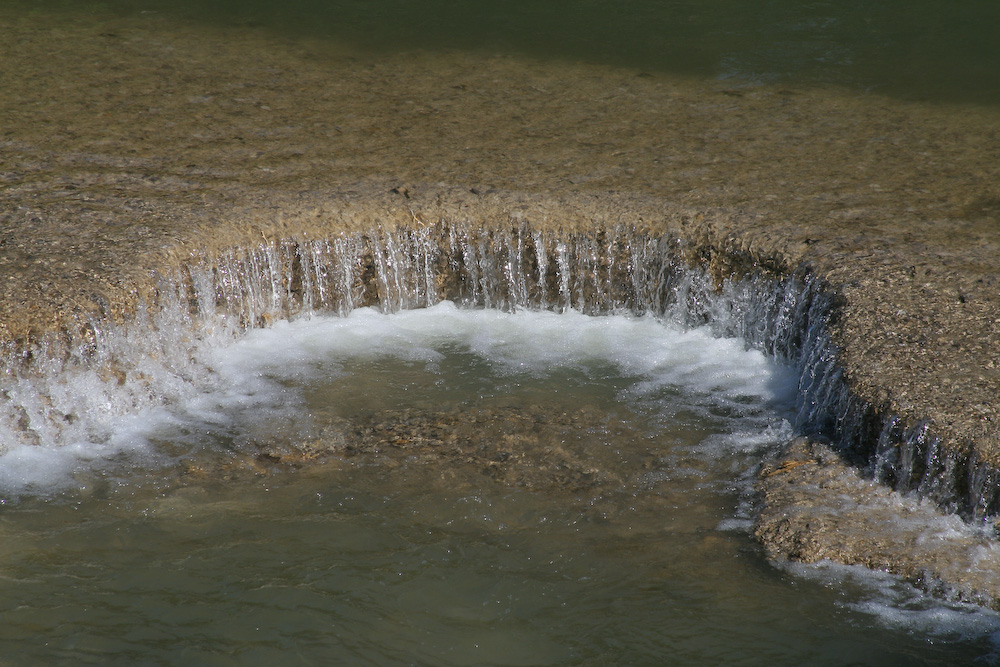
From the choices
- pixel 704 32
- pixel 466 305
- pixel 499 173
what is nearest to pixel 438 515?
pixel 466 305

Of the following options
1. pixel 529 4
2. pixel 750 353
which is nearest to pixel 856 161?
pixel 750 353

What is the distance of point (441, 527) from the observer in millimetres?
3451

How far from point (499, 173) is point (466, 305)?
31.0 inches

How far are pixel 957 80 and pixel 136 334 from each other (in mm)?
6024

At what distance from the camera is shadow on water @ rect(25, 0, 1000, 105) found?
734 cm

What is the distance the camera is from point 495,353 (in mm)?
4711

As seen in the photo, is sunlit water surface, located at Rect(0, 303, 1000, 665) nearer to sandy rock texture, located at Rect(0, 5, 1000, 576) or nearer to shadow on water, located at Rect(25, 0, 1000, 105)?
sandy rock texture, located at Rect(0, 5, 1000, 576)

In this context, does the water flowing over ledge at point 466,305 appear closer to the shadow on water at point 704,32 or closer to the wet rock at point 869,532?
the wet rock at point 869,532

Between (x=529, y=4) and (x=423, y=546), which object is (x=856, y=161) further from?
(x=529, y=4)

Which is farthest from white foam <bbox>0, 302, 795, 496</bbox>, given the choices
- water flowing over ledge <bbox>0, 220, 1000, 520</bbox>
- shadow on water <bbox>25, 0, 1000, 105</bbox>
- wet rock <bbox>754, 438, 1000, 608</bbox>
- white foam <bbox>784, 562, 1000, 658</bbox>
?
shadow on water <bbox>25, 0, 1000, 105</bbox>

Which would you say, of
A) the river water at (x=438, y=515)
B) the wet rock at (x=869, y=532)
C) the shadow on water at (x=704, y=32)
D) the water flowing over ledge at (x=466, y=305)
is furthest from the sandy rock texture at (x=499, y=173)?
the river water at (x=438, y=515)

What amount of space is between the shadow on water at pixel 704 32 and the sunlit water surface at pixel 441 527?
359 cm

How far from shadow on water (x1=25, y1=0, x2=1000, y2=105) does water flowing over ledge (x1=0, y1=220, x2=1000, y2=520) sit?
9.32 ft

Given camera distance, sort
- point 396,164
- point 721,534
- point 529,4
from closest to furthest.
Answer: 1. point 721,534
2. point 396,164
3. point 529,4
